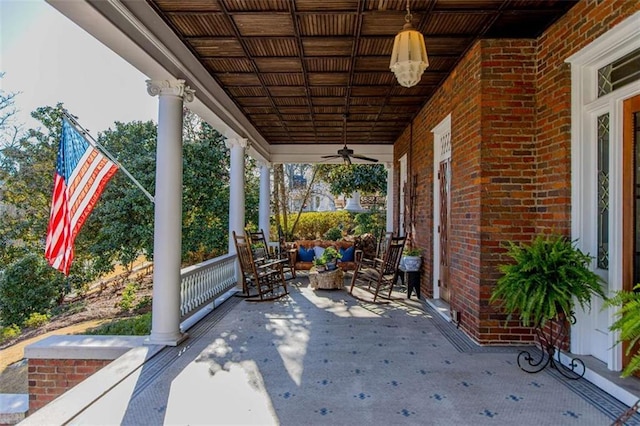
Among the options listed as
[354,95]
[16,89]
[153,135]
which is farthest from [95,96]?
[354,95]

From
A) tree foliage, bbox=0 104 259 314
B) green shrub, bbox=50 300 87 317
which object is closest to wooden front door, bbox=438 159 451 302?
tree foliage, bbox=0 104 259 314

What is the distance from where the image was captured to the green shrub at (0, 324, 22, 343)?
6.85m

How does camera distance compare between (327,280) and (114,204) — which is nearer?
(327,280)

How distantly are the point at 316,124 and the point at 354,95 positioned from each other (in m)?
1.82

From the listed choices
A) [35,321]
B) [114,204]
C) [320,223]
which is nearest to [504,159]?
[114,204]

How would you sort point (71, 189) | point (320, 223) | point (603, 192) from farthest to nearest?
point (320, 223) → point (71, 189) → point (603, 192)

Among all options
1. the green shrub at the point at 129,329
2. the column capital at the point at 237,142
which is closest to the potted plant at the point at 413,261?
the column capital at the point at 237,142

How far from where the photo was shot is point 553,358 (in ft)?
10.2

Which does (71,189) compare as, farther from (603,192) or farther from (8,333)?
(8,333)

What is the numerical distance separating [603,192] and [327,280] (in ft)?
14.2

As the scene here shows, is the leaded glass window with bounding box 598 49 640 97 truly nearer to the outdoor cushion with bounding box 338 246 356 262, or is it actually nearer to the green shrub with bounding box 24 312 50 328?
the outdoor cushion with bounding box 338 246 356 262

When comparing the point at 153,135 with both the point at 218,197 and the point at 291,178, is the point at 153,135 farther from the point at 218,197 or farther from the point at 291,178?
the point at 291,178

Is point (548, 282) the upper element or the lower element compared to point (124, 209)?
lower

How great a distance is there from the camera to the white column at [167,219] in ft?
11.8
